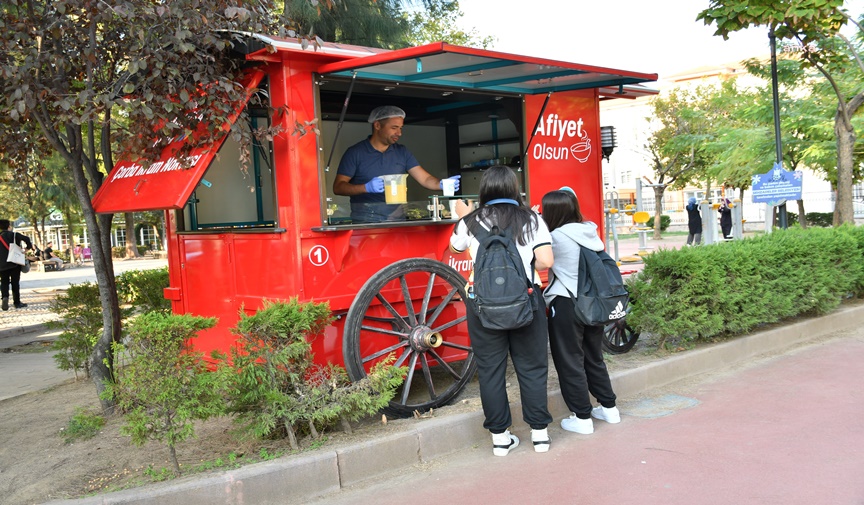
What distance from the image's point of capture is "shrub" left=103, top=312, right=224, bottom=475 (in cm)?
419

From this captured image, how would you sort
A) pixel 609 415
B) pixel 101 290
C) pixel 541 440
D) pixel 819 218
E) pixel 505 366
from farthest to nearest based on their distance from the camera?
1. pixel 819 218
2. pixel 101 290
3. pixel 609 415
4. pixel 541 440
5. pixel 505 366

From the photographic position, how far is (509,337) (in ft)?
15.9

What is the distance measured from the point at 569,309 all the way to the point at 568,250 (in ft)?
1.33

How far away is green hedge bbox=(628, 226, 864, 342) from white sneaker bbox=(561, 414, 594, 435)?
6.13 feet

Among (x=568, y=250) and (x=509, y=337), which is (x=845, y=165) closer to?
(x=568, y=250)

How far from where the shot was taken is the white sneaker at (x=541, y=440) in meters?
4.93

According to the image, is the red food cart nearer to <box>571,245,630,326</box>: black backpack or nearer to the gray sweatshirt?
the gray sweatshirt

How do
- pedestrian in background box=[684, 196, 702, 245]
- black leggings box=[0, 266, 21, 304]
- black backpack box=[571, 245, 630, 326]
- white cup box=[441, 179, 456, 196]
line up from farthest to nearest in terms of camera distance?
pedestrian in background box=[684, 196, 702, 245] < black leggings box=[0, 266, 21, 304] < white cup box=[441, 179, 456, 196] < black backpack box=[571, 245, 630, 326]

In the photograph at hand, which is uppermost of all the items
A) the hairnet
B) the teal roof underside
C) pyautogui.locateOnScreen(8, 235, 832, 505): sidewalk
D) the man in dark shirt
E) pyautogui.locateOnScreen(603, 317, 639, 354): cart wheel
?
the teal roof underside

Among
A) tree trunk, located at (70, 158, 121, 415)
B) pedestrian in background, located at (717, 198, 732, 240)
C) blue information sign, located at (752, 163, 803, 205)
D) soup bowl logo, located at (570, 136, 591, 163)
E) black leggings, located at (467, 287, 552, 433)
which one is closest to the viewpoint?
black leggings, located at (467, 287, 552, 433)

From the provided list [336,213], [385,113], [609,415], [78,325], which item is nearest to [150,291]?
[78,325]

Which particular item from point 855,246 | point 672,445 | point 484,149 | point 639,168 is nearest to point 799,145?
point 855,246

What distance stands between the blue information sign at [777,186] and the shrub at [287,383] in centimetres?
830

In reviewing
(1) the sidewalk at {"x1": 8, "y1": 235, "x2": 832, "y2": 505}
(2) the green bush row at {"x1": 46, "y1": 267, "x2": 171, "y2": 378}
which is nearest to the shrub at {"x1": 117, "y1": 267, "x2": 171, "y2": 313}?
(2) the green bush row at {"x1": 46, "y1": 267, "x2": 171, "y2": 378}
